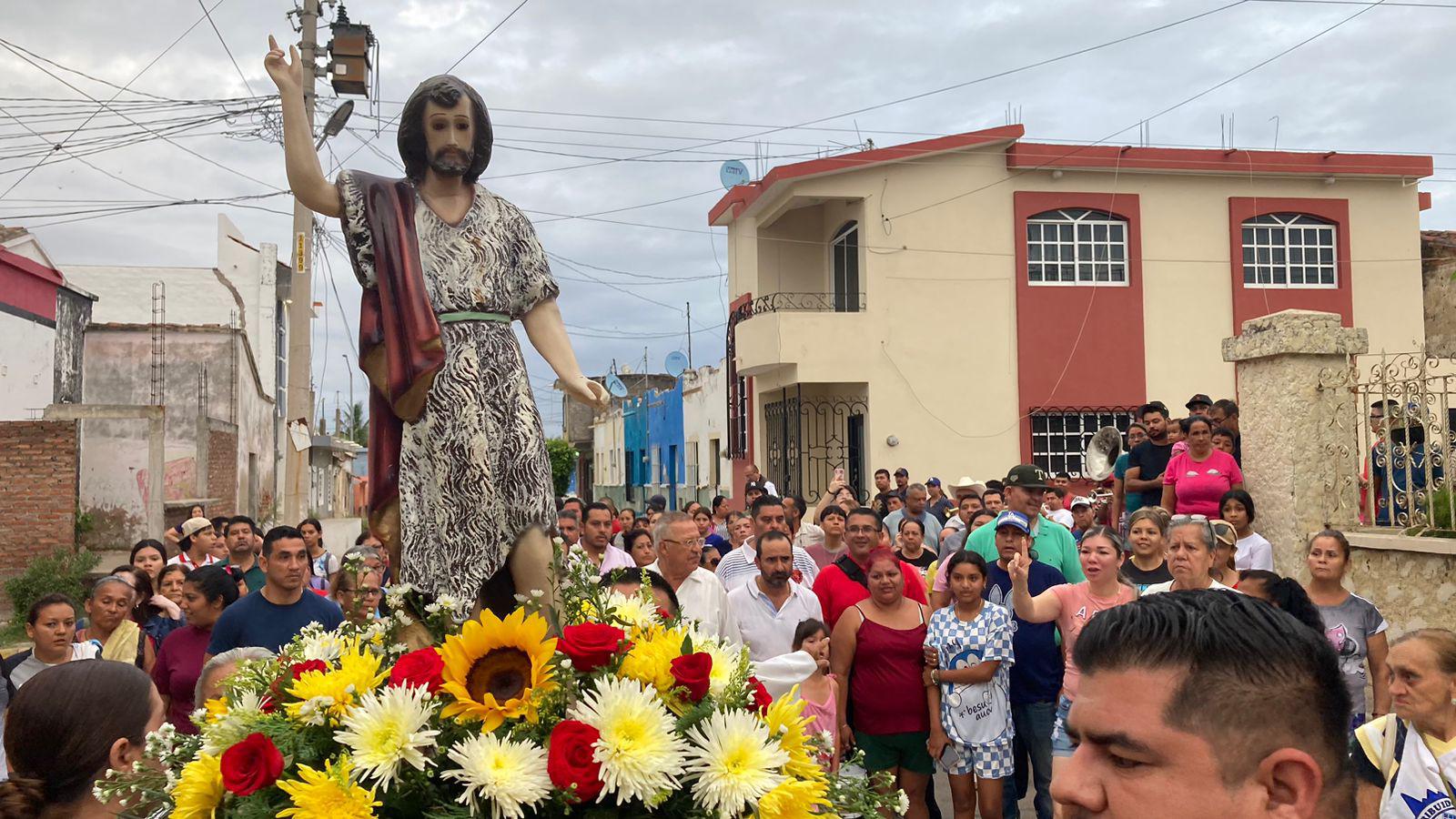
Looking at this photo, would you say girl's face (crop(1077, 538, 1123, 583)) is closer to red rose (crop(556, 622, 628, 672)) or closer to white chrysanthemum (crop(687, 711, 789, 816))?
white chrysanthemum (crop(687, 711, 789, 816))

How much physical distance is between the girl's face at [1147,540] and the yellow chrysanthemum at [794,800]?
4057mm

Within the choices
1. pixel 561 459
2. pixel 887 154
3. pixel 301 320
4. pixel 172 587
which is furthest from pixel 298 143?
pixel 561 459

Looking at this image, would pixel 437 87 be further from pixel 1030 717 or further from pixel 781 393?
pixel 781 393

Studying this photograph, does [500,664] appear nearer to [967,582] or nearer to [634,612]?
[634,612]

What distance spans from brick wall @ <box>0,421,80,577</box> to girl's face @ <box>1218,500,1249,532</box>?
564 inches

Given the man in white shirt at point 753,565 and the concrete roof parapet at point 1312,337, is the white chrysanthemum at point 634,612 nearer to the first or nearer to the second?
the man in white shirt at point 753,565

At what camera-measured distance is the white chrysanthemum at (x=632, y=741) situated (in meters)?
2.87

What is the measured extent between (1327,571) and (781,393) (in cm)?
1581

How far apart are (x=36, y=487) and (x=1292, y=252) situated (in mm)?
19471

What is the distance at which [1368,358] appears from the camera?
63.3ft

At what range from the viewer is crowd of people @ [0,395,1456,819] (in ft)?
5.31

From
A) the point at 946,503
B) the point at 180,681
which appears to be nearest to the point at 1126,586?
the point at 180,681

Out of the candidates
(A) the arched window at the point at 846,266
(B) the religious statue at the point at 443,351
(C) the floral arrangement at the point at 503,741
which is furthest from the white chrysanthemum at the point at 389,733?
(A) the arched window at the point at 846,266

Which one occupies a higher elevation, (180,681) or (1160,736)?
(1160,736)
